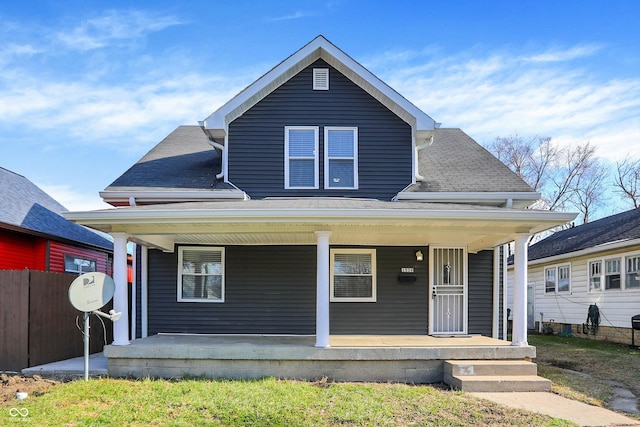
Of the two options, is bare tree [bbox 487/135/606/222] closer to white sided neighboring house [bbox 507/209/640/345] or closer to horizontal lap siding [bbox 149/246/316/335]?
white sided neighboring house [bbox 507/209/640/345]

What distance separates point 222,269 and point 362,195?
3.19 m

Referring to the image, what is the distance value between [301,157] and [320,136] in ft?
1.90

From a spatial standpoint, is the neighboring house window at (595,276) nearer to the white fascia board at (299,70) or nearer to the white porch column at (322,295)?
the white fascia board at (299,70)

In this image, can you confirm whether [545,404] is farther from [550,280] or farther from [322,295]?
[550,280]

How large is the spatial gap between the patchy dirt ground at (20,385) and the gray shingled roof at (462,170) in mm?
7075

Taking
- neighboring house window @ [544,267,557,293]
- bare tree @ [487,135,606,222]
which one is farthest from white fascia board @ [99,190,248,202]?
bare tree @ [487,135,606,222]

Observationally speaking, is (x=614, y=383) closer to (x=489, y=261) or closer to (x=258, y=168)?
(x=489, y=261)

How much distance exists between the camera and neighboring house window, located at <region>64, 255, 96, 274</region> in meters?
14.5

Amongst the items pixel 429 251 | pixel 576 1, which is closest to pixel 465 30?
pixel 576 1

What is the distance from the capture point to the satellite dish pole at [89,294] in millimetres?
7371

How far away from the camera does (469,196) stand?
1005cm

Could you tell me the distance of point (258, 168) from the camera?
10.3 meters

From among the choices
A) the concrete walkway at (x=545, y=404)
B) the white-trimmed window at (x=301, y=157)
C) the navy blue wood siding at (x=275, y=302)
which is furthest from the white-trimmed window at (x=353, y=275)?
the concrete walkway at (x=545, y=404)

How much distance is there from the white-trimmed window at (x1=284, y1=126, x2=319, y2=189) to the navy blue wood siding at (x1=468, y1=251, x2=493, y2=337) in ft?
12.1
